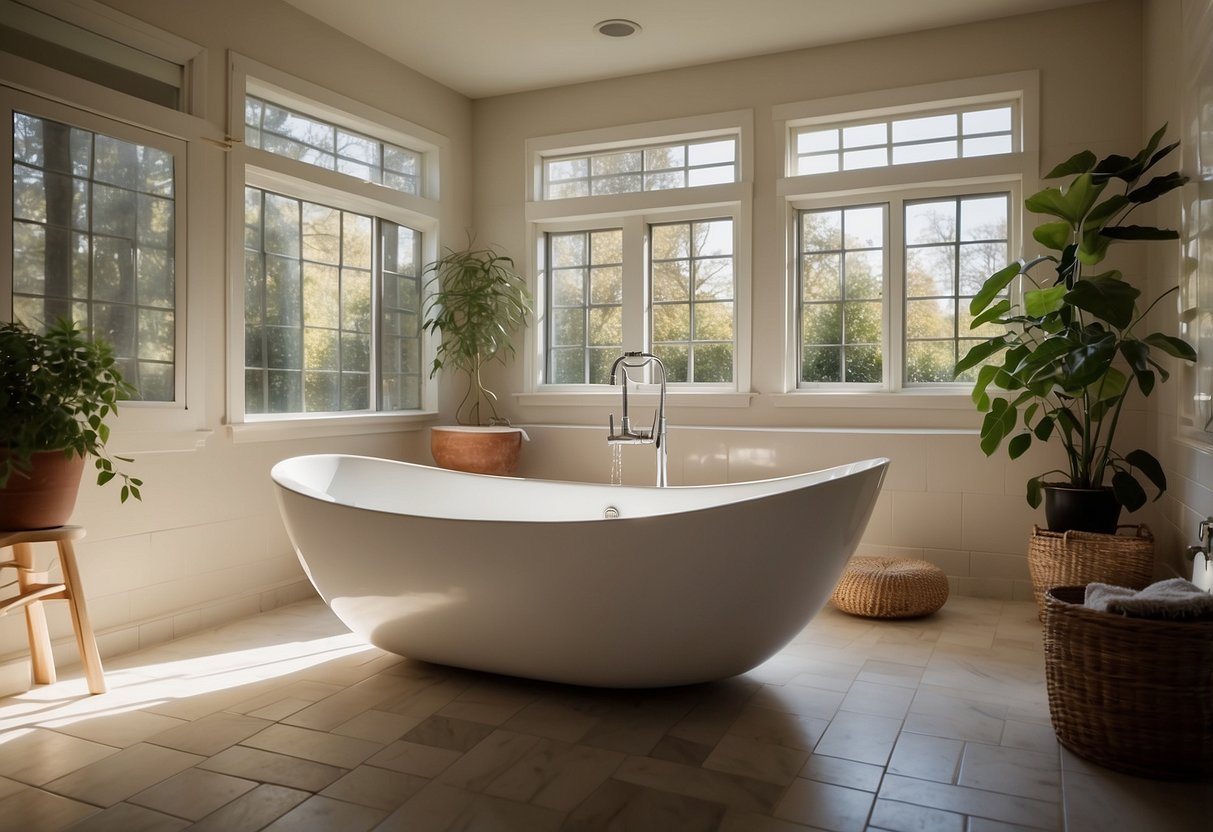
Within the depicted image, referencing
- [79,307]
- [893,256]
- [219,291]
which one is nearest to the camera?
[79,307]

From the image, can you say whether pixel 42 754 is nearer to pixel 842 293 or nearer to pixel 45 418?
pixel 45 418

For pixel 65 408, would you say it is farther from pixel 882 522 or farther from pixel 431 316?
pixel 882 522

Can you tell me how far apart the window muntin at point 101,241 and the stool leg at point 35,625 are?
73 centimetres

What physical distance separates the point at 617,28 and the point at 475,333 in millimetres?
1653

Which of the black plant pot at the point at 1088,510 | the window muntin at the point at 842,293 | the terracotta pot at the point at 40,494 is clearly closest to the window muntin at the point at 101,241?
the terracotta pot at the point at 40,494

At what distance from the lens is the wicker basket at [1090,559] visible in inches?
122

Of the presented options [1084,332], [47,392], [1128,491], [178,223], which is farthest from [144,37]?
[1128,491]

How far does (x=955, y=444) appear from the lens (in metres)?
3.84

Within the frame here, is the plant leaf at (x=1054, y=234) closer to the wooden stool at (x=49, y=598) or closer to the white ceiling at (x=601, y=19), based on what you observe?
the white ceiling at (x=601, y=19)

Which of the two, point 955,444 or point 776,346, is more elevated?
point 776,346

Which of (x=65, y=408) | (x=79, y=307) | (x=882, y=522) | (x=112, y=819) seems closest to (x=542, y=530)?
(x=112, y=819)

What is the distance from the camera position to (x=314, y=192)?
401 cm

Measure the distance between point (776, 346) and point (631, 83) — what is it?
1652mm

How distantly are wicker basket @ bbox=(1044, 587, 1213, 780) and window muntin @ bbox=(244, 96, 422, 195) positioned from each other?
11.5 ft
